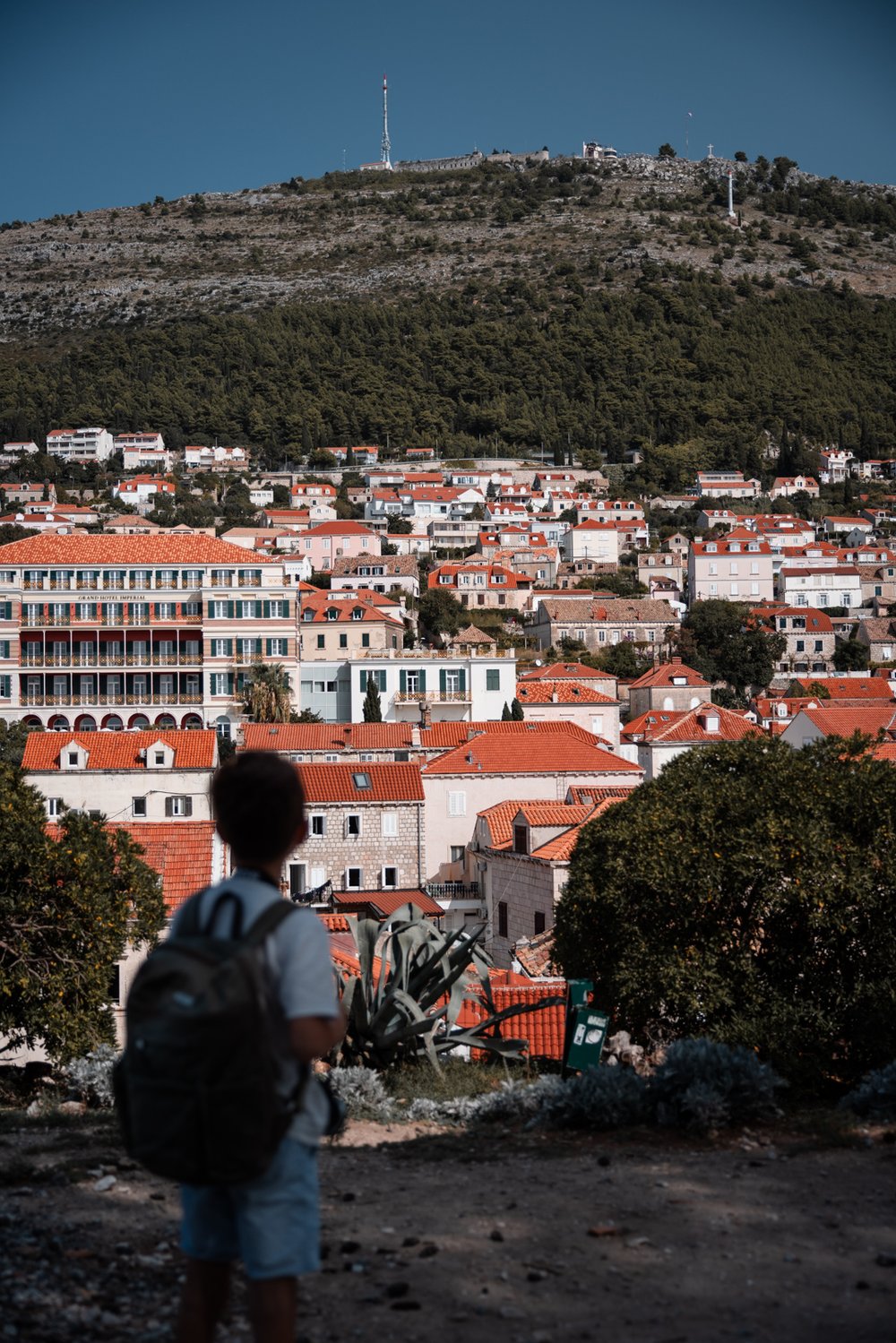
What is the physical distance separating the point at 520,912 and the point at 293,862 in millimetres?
10337

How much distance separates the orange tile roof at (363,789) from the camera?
40.7 meters

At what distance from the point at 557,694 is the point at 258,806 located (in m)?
59.5

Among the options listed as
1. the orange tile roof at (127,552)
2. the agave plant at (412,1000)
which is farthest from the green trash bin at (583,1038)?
the orange tile roof at (127,552)

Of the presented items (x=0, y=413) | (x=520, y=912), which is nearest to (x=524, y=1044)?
(x=520, y=912)

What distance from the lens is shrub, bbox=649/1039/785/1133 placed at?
314 inches

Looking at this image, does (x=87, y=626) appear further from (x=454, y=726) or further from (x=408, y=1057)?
(x=408, y=1057)

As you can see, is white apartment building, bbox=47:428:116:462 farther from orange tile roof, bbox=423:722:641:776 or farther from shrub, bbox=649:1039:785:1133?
shrub, bbox=649:1039:785:1133

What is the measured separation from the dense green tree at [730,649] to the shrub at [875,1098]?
255 ft

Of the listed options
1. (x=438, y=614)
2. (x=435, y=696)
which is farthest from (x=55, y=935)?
(x=438, y=614)

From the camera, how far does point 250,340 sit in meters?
186

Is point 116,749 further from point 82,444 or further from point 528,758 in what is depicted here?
point 82,444

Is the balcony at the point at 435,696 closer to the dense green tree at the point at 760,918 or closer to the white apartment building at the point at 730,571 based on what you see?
the dense green tree at the point at 760,918

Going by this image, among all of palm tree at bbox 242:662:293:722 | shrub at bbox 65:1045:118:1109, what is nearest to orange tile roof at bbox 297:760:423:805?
palm tree at bbox 242:662:293:722

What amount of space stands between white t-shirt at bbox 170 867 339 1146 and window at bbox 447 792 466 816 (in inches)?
1486
